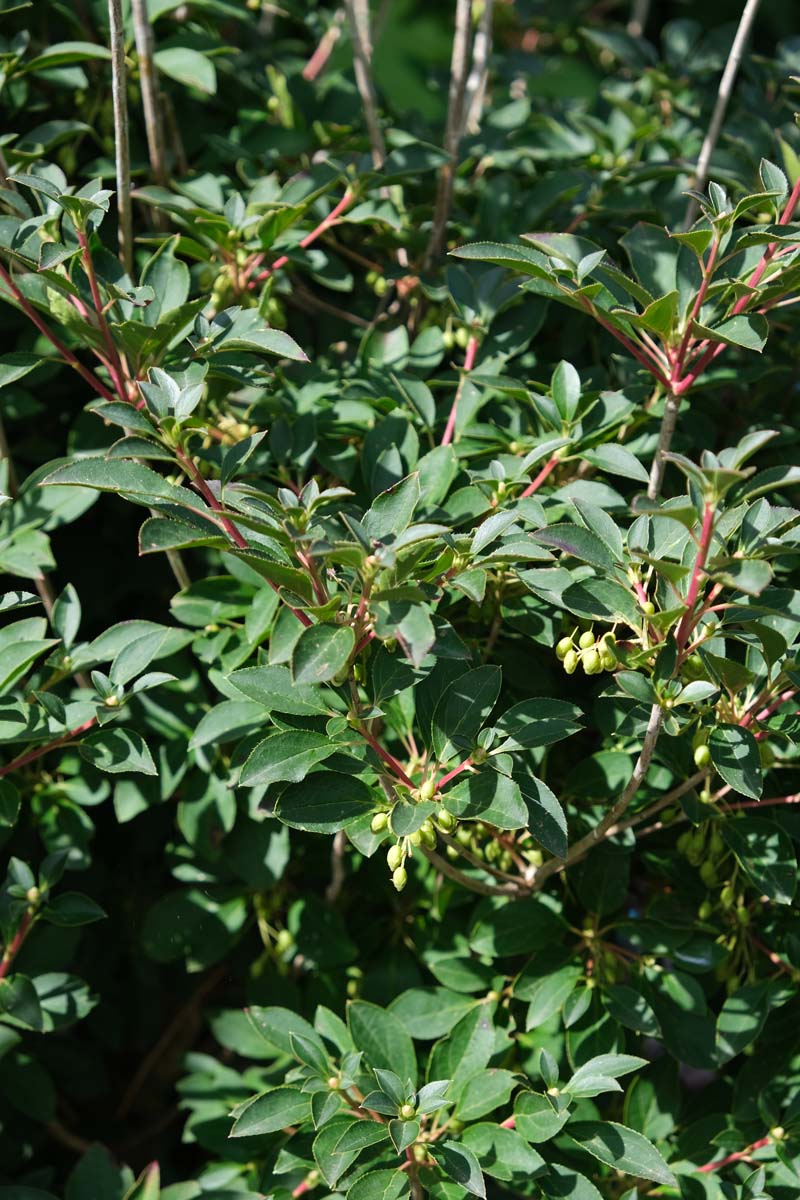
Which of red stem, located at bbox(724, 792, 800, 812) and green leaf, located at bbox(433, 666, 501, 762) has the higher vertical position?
green leaf, located at bbox(433, 666, 501, 762)

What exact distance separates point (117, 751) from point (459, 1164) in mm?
432

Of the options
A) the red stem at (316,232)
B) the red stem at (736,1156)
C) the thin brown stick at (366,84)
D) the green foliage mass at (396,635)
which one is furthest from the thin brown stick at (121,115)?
the red stem at (736,1156)

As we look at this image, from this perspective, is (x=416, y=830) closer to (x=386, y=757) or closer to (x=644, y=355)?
(x=386, y=757)

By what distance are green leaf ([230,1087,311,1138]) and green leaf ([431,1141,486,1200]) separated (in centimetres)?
12

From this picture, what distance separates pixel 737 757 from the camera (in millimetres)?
924

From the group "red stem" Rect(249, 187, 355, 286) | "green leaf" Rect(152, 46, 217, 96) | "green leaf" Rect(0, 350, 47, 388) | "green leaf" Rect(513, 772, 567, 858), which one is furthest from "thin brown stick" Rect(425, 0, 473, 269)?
"green leaf" Rect(513, 772, 567, 858)

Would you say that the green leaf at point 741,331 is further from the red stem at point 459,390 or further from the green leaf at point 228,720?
the green leaf at point 228,720

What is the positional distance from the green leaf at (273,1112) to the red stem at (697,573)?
500 millimetres

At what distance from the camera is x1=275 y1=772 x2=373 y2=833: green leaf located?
3.01 ft

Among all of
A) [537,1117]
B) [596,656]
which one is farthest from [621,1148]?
[596,656]

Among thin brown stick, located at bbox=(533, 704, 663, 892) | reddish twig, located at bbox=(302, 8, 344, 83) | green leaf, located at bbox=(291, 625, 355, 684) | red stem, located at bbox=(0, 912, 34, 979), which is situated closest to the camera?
green leaf, located at bbox=(291, 625, 355, 684)

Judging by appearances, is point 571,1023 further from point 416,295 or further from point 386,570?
point 416,295

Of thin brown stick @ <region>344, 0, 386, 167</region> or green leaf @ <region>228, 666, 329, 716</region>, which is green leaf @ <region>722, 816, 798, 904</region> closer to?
green leaf @ <region>228, 666, 329, 716</region>

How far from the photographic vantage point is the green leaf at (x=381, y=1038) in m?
1.07
